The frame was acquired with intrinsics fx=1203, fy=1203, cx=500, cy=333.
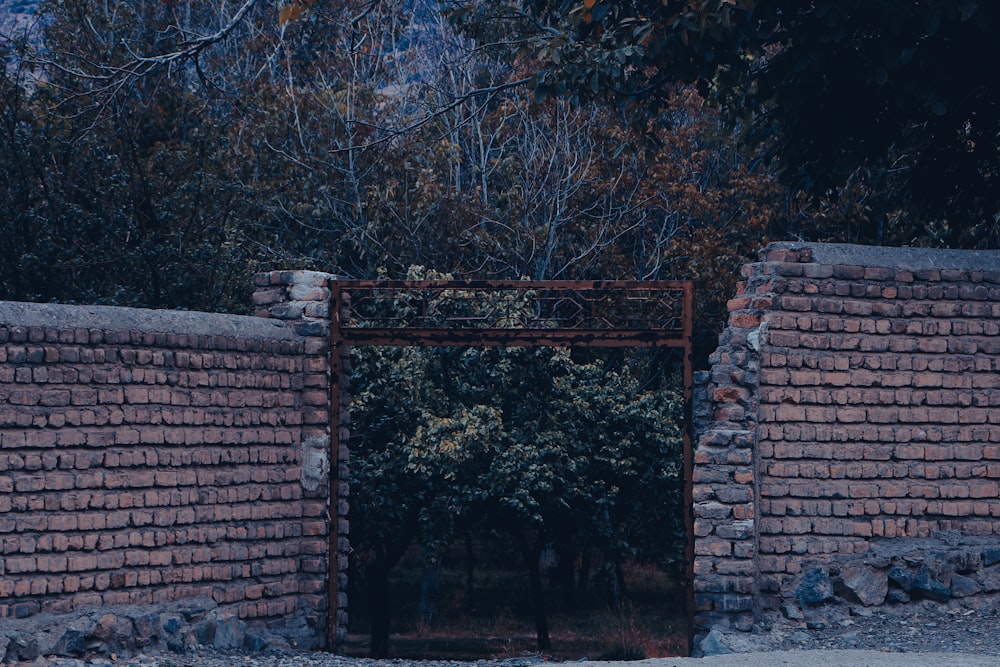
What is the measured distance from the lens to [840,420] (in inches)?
316

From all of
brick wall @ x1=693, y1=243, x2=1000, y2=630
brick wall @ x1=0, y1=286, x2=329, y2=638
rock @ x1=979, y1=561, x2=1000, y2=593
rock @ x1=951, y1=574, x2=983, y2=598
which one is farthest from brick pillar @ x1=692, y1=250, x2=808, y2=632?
brick wall @ x1=0, y1=286, x2=329, y2=638

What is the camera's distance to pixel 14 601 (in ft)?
21.9

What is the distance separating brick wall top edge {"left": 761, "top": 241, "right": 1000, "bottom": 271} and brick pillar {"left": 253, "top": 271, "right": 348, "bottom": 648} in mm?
3143

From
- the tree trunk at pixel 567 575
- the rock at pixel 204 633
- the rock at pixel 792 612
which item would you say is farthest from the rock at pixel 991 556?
the tree trunk at pixel 567 575

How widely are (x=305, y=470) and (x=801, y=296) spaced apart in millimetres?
3607

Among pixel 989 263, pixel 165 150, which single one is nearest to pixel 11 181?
pixel 165 150

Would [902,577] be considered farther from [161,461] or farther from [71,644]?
[71,644]

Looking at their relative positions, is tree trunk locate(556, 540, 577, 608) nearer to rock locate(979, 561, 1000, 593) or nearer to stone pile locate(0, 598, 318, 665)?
rock locate(979, 561, 1000, 593)

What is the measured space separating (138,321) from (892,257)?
4972 millimetres

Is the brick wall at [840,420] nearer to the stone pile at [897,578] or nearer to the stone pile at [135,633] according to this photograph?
the stone pile at [897,578]

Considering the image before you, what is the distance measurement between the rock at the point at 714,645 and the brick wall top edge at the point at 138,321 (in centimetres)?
346

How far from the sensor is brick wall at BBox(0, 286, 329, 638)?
6.81 m

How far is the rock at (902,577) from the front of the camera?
7.93m

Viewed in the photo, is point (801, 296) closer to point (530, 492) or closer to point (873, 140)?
point (873, 140)
